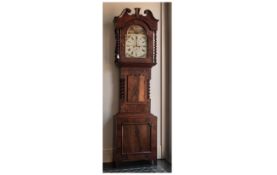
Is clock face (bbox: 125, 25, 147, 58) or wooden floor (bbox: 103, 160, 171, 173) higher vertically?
clock face (bbox: 125, 25, 147, 58)

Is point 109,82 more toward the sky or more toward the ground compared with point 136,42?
more toward the ground

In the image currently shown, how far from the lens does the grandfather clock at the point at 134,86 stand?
178 cm

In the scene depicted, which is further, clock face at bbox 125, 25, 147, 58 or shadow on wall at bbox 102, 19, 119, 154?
shadow on wall at bbox 102, 19, 119, 154

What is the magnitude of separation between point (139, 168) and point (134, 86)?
668 millimetres

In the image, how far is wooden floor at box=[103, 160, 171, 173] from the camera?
1792 millimetres

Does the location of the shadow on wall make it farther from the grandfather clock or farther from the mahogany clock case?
the grandfather clock

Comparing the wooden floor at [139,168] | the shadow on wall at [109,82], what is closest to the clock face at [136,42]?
the shadow on wall at [109,82]

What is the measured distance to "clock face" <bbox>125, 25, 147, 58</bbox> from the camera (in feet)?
5.89

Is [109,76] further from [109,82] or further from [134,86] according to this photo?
[134,86]

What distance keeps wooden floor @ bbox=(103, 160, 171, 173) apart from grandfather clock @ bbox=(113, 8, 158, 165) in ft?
0.22

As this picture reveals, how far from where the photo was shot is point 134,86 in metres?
1.84

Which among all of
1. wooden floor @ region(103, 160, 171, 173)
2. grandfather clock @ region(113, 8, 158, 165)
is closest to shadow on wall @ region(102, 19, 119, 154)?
grandfather clock @ region(113, 8, 158, 165)

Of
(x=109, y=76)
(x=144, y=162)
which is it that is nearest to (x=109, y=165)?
(x=144, y=162)

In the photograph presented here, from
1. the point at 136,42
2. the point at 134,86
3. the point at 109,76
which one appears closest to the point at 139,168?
the point at 134,86
